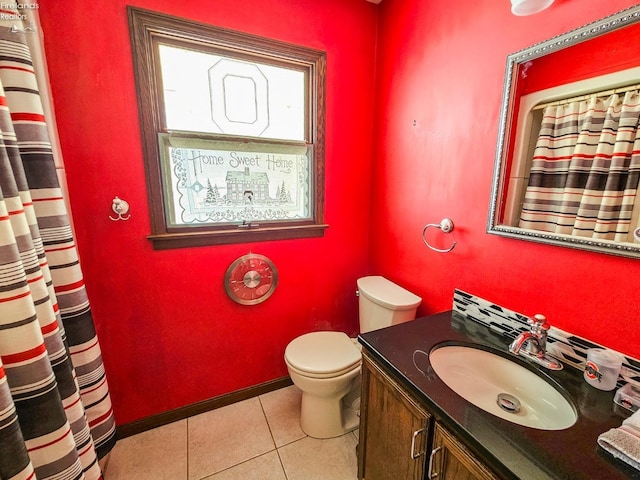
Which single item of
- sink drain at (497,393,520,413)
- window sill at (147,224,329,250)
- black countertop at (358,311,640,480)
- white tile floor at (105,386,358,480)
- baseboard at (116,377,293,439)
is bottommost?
white tile floor at (105,386,358,480)

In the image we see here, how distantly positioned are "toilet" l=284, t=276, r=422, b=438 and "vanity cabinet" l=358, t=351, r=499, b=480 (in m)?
0.30

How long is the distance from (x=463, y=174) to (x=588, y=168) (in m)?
0.45

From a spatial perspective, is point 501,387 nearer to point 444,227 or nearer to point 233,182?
point 444,227

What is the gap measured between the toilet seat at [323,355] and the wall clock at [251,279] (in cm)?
36

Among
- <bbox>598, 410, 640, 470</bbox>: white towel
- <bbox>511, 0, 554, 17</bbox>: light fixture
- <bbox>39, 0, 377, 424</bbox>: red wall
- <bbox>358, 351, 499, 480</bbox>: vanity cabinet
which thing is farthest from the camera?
<bbox>39, 0, 377, 424</bbox>: red wall

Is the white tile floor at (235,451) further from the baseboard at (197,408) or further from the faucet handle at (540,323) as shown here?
the faucet handle at (540,323)

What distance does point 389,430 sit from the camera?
1012 mm

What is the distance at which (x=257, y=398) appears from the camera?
71.6 inches

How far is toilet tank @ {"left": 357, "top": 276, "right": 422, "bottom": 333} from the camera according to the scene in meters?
1.47

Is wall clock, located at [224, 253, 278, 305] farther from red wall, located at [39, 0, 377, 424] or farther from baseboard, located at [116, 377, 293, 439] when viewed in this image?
baseboard, located at [116, 377, 293, 439]

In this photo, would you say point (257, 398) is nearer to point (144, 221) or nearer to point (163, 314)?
point (163, 314)

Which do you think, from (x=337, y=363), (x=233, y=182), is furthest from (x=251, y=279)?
(x=337, y=363)

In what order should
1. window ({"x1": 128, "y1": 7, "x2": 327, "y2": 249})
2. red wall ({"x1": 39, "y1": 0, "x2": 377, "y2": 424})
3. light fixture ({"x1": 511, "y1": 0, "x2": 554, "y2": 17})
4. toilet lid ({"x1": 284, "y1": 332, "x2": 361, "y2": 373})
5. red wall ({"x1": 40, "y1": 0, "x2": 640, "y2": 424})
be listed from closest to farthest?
light fixture ({"x1": 511, "y1": 0, "x2": 554, "y2": 17})
red wall ({"x1": 40, "y1": 0, "x2": 640, "y2": 424})
red wall ({"x1": 39, "y1": 0, "x2": 377, "y2": 424})
window ({"x1": 128, "y1": 7, "x2": 327, "y2": 249})
toilet lid ({"x1": 284, "y1": 332, "x2": 361, "y2": 373})

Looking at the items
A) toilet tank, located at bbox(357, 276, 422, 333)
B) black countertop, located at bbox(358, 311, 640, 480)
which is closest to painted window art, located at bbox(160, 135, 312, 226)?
toilet tank, located at bbox(357, 276, 422, 333)
